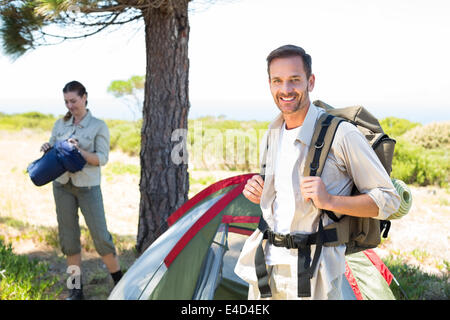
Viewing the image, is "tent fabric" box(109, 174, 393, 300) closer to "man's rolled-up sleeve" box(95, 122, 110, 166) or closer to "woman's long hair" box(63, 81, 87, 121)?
"man's rolled-up sleeve" box(95, 122, 110, 166)

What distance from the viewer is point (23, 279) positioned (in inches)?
159

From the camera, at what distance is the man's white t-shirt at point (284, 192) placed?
70.1 inches

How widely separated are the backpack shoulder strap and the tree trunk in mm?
2764

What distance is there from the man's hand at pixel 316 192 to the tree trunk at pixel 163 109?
2825 millimetres

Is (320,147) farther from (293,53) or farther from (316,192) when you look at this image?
(293,53)

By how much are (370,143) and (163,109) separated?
282cm

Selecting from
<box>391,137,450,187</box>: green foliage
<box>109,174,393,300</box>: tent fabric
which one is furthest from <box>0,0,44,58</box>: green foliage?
<box>391,137,450,187</box>: green foliage

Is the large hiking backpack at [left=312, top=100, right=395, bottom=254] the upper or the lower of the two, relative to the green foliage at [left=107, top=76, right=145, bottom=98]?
lower

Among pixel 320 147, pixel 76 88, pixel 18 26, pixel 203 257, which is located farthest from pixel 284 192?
pixel 18 26

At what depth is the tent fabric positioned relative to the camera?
96.3 inches

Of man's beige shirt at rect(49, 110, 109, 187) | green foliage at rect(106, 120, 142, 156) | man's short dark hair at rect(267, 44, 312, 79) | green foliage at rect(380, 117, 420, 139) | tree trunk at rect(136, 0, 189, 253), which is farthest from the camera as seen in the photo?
green foliage at rect(106, 120, 142, 156)

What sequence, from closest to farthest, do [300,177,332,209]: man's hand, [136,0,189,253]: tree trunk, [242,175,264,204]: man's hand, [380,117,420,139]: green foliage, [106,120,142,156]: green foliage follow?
1. [300,177,332,209]: man's hand
2. [242,175,264,204]: man's hand
3. [136,0,189,253]: tree trunk
4. [380,117,420,139]: green foliage
5. [106,120,142,156]: green foliage

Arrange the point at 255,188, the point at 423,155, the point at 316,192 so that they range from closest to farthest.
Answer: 1. the point at 316,192
2. the point at 255,188
3. the point at 423,155
